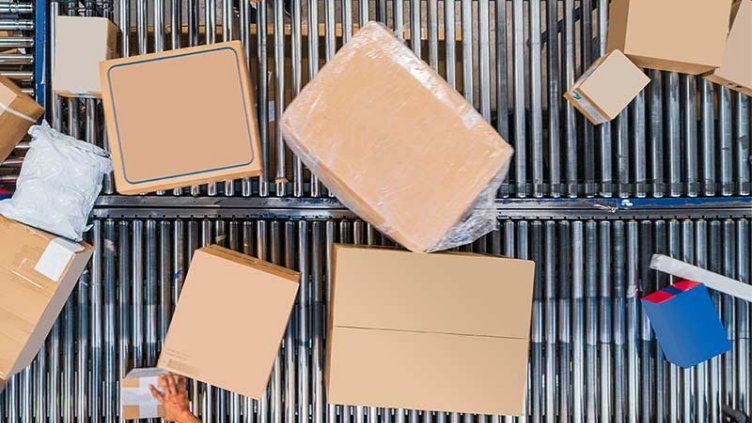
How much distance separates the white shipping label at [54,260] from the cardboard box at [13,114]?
402mm

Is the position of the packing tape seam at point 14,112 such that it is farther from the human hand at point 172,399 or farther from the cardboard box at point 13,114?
the human hand at point 172,399

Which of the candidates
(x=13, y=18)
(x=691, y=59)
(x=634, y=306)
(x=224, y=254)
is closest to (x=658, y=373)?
(x=634, y=306)

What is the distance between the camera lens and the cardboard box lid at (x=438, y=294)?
1721 mm

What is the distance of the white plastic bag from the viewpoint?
5.65 feet

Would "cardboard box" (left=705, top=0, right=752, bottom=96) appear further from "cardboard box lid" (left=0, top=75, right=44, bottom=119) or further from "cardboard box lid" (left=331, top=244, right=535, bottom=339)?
"cardboard box lid" (left=0, top=75, right=44, bottom=119)

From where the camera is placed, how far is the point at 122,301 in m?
1.90

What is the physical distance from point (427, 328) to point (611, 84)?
100 cm

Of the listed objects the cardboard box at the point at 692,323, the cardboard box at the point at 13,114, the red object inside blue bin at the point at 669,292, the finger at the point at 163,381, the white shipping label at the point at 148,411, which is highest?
the cardboard box at the point at 13,114

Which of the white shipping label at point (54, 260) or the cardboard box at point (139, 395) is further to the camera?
the cardboard box at point (139, 395)

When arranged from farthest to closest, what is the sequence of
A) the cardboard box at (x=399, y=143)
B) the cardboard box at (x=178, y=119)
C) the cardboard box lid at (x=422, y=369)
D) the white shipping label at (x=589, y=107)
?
the white shipping label at (x=589, y=107)
the cardboard box lid at (x=422, y=369)
the cardboard box at (x=178, y=119)
the cardboard box at (x=399, y=143)

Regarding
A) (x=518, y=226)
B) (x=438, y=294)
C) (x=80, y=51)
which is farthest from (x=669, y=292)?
(x=80, y=51)

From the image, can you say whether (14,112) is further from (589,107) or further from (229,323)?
(589,107)

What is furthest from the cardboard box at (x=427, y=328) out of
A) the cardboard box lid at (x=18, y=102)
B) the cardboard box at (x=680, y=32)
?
the cardboard box lid at (x=18, y=102)

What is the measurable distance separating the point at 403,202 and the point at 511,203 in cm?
59
